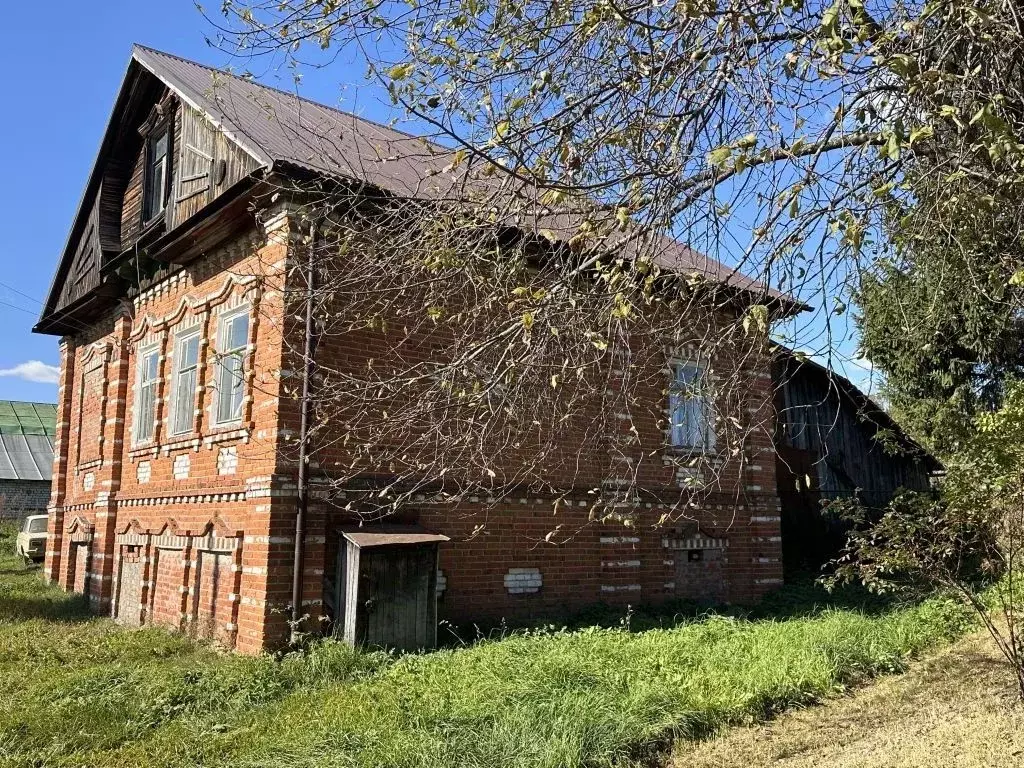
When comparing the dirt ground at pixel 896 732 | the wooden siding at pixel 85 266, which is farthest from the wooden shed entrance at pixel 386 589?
the wooden siding at pixel 85 266

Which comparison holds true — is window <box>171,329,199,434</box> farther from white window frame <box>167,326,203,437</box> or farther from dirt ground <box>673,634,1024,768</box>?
dirt ground <box>673,634,1024,768</box>

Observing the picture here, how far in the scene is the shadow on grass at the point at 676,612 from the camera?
10.0 meters

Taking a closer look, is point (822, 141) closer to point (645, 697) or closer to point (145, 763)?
point (645, 697)

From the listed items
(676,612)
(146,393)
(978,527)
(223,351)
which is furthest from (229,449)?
(978,527)

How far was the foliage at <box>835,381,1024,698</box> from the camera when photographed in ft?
24.7

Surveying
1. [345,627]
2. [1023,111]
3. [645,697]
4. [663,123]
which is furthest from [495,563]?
[1023,111]

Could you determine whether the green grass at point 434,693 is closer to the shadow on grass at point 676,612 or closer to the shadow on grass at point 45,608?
the shadow on grass at point 676,612

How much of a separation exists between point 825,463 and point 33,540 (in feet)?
63.2

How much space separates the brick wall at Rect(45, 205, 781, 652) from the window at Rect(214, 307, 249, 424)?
0.16 metres

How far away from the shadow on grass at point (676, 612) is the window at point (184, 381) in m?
4.60

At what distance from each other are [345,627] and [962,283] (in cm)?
741

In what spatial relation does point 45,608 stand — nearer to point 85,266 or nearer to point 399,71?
point 85,266

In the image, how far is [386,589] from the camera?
8.93 m

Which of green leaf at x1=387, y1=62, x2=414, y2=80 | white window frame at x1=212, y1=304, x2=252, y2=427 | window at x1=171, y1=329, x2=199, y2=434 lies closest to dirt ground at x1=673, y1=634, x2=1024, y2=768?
green leaf at x1=387, y1=62, x2=414, y2=80
